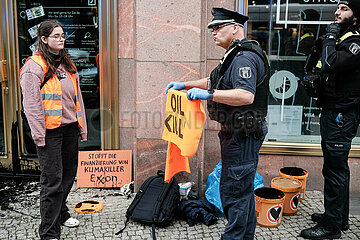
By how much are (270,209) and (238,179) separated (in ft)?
3.40

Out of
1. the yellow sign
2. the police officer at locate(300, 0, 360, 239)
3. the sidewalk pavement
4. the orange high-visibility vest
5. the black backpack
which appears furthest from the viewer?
the yellow sign

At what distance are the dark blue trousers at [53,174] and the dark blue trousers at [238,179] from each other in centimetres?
157

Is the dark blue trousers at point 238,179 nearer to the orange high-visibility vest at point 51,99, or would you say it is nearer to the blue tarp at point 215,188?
the blue tarp at point 215,188

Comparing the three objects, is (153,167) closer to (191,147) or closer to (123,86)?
(123,86)

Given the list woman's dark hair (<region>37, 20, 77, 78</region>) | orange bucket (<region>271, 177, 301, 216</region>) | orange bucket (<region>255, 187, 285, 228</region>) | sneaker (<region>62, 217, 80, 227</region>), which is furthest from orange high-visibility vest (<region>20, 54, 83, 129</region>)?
orange bucket (<region>271, 177, 301, 216</region>)

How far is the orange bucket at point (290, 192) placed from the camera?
428 centimetres

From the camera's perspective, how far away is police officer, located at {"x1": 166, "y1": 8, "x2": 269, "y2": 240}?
3.14 meters

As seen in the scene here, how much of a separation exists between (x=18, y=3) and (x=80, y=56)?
1093mm

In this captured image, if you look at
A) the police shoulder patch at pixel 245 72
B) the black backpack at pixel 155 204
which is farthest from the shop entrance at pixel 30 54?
the police shoulder patch at pixel 245 72

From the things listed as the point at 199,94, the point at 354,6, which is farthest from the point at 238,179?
the point at 354,6

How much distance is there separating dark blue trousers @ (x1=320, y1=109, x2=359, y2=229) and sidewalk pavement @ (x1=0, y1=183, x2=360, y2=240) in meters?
0.30

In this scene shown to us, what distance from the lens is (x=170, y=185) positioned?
4336 mm

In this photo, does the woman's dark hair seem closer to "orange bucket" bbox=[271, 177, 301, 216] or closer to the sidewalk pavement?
the sidewalk pavement

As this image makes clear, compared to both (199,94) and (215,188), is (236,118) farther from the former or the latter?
(215,188)
